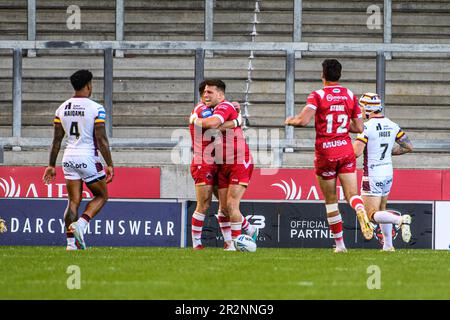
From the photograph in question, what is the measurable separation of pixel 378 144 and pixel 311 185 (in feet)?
11.0

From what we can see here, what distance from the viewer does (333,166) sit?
1334 cm

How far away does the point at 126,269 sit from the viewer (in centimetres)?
1060

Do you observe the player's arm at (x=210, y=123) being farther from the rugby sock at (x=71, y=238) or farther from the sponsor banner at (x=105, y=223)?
the sponsor banner at (x=105, y=223)

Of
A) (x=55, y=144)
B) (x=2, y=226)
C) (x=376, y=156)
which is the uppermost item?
(x=55, y=144)

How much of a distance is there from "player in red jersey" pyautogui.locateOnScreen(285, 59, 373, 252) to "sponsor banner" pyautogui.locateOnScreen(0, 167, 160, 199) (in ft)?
17.6

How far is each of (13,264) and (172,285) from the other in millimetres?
2591

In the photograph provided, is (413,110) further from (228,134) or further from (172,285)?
(172,285)

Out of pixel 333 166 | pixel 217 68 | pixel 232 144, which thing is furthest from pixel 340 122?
pixel 217 68

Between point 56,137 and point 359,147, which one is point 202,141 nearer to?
point 56,137

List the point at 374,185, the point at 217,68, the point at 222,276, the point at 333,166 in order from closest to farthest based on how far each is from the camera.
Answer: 1. the point at 222,276
2. the point at 333,166
3. the point at 374,185
4. the point at 217,68

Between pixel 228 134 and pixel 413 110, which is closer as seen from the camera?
pixel 228 134

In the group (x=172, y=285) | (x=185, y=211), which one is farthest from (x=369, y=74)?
(x=172, y=285)

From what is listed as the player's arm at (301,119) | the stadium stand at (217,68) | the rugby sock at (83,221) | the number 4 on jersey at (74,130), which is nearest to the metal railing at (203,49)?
the stadium stand at (217,68)

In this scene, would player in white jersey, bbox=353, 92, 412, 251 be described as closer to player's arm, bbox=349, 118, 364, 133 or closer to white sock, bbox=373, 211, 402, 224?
white sock, bbox=373, 211, 402, 224
